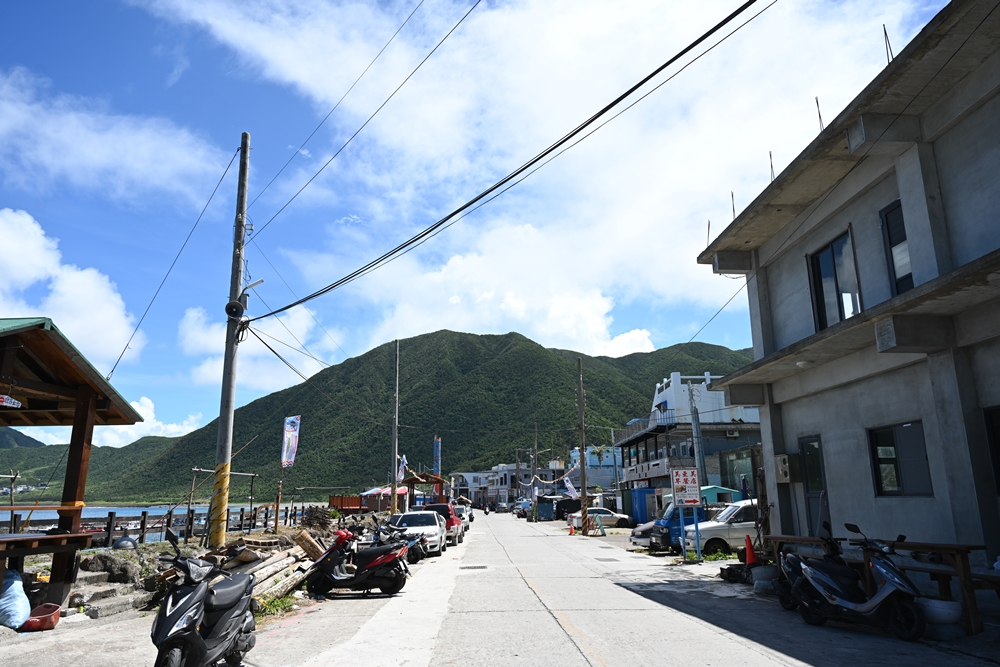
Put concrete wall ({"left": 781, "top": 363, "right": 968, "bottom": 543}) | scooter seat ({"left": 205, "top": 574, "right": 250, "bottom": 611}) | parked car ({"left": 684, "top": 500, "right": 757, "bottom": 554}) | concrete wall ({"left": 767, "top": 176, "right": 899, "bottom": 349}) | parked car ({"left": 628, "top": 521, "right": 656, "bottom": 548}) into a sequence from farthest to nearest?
1. parked car ({"left": 628, "top": 521, "right": 656, "bottom": 548})
2. parked car ({"left": 684, "top": 500, "right": 757, "bottom": 554})
3. concrete wall ({"left": 767, "top": 176, "right": 899, "bottom": 349})
4. concrete wall ({"left": 781, "top": 363, "right": 968, "bottom": 543})
5. scooter seat ({"left": 205, "top": 574, "right": 250, "bottom": 611})

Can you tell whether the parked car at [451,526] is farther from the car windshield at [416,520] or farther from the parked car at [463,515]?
the parked car at [463,515]

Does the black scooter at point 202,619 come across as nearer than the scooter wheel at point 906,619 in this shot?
Yes

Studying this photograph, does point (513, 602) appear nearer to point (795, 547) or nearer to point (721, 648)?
point (721, 648)

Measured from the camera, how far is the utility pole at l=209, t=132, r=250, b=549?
13562mm

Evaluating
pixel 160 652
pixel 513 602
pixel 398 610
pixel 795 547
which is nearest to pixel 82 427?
pixel 398 610

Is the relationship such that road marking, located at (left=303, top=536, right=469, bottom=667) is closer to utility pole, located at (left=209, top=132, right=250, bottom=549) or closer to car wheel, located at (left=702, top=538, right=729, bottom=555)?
utility pole, located at (left=209, top=132, right=250, bottom=549)

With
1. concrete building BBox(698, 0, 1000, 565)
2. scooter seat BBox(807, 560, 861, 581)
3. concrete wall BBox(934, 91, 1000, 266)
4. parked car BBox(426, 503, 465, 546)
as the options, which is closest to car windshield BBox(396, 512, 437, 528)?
parked car BBox(426, 503, 465, 546)

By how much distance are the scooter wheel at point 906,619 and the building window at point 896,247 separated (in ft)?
17.6

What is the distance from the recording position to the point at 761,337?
16094mm

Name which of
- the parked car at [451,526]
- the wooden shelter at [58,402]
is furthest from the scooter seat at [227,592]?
the parked car at [451,526]

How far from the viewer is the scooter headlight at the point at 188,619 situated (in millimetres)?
5770

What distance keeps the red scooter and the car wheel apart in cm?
1113

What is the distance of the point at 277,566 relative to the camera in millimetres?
12227

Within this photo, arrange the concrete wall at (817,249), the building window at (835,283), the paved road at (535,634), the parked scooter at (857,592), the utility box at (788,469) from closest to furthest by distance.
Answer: the paved road at (535,634)
the parked scooter at (857,592)
the concrete wall at (817,249)
the building window at (835,283)
the utility box at (788,469)
